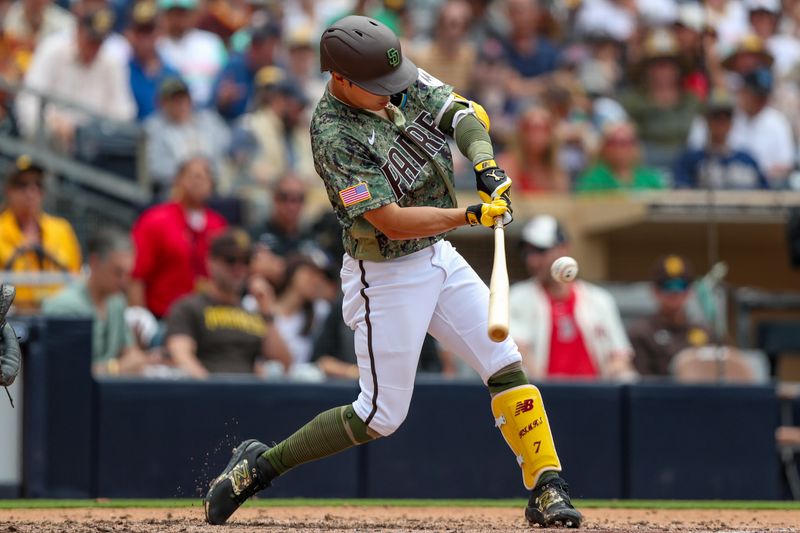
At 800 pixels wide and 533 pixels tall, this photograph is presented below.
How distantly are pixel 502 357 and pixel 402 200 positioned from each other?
72cm

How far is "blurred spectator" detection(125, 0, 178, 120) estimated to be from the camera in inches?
445

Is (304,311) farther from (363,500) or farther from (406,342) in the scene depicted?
(406,342)

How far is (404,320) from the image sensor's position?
17.7 ft

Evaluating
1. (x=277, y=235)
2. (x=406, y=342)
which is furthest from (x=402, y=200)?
(x=277, y=235)

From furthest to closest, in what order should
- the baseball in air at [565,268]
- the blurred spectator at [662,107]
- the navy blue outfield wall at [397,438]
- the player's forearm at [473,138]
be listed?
1. the blurred spectator at [662,107]
2. the navy blue outfield wall at [397,438]
3. the baseball in air at [565,268]
4. the player's forearm at [473,138]

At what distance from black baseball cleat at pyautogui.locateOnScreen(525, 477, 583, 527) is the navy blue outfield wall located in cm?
258

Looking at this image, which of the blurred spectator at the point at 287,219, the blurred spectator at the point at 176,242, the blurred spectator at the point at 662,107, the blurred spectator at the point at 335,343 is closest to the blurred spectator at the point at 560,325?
the blurred spectator at the point at 335,343

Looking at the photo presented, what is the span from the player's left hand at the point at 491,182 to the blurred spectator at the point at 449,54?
7.45 meters

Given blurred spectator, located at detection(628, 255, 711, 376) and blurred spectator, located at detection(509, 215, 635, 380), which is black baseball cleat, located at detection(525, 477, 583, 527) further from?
blurred spectator, located at detection(628, 255, 711, 376)

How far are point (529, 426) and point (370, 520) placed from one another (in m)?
1.06

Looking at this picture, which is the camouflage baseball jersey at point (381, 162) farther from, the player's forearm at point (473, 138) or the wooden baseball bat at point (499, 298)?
the wooden baseball bat at point (499, 298)

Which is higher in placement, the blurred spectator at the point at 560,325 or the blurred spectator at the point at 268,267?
the blurred spectator at the point at 268,267

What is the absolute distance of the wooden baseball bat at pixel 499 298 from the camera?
4887 millimetres

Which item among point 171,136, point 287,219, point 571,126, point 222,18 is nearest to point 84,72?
point 171,136
